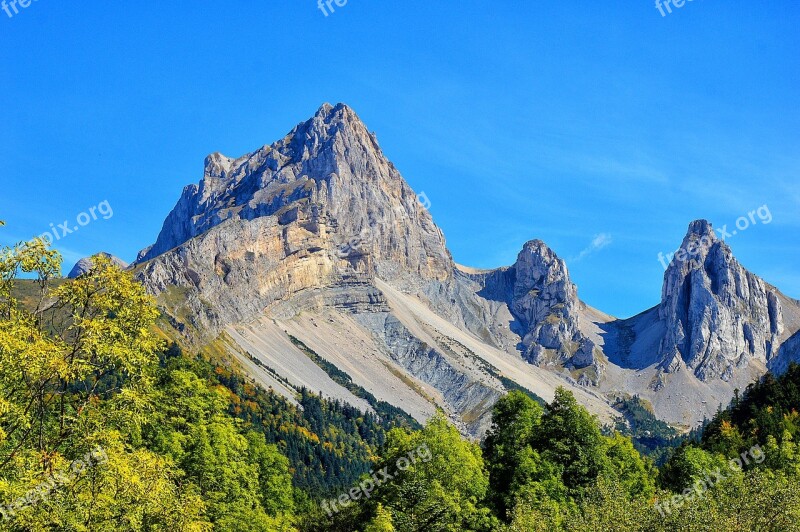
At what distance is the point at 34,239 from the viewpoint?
24.0 m

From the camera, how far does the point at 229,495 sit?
4922 centimetres

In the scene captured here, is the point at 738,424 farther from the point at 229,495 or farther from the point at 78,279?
the point at 78,279

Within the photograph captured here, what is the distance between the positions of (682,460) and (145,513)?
223 ft

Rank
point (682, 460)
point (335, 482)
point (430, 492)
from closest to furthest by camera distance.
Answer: point (430, 492), point (682, 460), point (335, 482)

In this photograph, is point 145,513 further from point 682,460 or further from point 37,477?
point 682,460

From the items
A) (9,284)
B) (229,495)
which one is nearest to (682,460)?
(229,495)

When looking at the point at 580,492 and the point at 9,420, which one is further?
the point at 580,492

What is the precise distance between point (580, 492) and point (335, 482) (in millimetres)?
144930

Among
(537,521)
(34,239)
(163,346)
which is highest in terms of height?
(34,239)

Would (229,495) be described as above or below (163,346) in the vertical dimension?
below

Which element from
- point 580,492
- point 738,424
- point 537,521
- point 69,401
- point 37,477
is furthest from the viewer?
point 738,424

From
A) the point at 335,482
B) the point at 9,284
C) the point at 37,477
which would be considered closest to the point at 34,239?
the point at 9,284

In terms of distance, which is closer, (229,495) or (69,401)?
(69,401)

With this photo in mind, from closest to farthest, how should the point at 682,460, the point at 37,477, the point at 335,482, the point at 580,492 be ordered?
the point at 37,477
the point at 580,492
the point at 682,460
the point at 335,482
